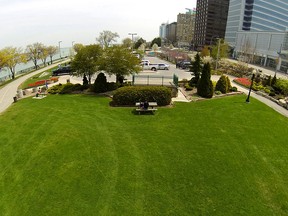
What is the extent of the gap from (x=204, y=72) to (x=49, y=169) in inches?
717

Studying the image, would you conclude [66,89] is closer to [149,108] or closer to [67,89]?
[67,89]

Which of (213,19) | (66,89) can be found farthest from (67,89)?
(213,19)

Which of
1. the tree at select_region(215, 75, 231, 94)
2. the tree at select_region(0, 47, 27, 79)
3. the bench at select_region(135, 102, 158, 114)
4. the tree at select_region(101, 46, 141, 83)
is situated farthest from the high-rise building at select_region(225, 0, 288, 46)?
the bench at select_region(135, 102, 158, 114)

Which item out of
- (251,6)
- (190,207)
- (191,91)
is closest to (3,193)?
(190,207)

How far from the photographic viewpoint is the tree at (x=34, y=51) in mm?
68688

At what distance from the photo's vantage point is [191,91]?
28562 mm

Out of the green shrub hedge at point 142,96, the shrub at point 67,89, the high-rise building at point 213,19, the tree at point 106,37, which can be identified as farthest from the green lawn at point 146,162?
the high-rise building at point 213,19

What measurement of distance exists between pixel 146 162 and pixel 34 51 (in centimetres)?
6553

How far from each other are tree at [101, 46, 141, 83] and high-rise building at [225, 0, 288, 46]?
9733 cm

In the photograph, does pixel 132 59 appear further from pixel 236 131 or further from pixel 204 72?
pixel 236 131

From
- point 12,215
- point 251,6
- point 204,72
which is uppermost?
point 251,6

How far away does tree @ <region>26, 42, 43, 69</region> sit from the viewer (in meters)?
68.7

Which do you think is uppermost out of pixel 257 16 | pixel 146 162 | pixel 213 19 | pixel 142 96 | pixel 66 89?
pixel 213 19

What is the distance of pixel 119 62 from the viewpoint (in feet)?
94.8
